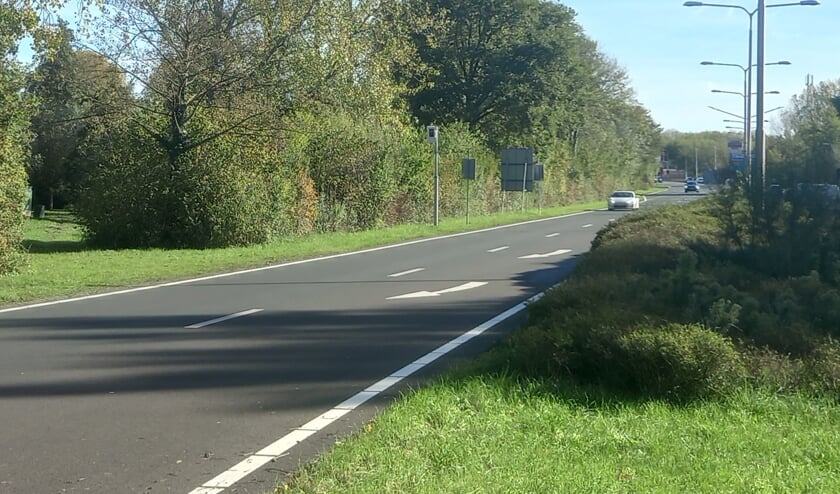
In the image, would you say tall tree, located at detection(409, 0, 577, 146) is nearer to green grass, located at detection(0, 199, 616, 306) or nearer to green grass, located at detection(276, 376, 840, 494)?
green grass, located at detection(0, 199, 616, 306)

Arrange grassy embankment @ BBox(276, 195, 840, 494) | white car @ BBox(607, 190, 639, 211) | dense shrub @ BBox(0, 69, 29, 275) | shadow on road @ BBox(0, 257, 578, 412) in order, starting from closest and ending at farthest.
Answer: grassy embankment @ BBox(276, 195, 840, 494), shadow on road @ BBox(0, 257, 578, 412), dense shrub @ BBox(0, 69, 29, 275), white car @ BBox(607, 190, 639, 211)

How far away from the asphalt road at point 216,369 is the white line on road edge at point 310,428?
2cm

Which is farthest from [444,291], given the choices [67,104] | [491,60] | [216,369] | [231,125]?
[491,60]

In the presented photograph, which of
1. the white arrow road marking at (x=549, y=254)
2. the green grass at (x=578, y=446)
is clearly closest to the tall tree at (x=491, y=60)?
the white arrow road marking at (x=549, y=254)

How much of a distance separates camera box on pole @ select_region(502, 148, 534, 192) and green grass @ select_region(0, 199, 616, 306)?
565 inches

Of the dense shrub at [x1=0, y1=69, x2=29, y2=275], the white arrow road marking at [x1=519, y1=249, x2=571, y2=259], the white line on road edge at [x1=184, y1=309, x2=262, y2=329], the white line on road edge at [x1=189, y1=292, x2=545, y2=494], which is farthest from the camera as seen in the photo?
the white arrow road marking at [x1=519, y1=249, x2=571, y2=259]

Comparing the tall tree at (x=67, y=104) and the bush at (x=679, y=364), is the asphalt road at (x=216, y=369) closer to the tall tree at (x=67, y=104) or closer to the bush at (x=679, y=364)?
the bush at (x=679, y=364)

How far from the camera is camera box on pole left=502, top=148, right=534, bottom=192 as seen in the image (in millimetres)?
52531

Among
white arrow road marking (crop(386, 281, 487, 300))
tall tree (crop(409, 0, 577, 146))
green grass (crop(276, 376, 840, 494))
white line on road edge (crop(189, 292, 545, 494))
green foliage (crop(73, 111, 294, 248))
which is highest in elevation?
tall tree (crop(409, 0, 577, 146))

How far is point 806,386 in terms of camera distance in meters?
7.90

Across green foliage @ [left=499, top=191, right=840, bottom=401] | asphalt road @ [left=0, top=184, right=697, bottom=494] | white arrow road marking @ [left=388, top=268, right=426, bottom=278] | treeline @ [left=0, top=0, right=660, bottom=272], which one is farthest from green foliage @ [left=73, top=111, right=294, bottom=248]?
green foliage @ [left=499, top=191, right=840, bottom=401]

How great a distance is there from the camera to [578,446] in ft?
21.6

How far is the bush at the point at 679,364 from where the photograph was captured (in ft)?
25.6

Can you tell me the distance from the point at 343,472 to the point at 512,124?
183ft
